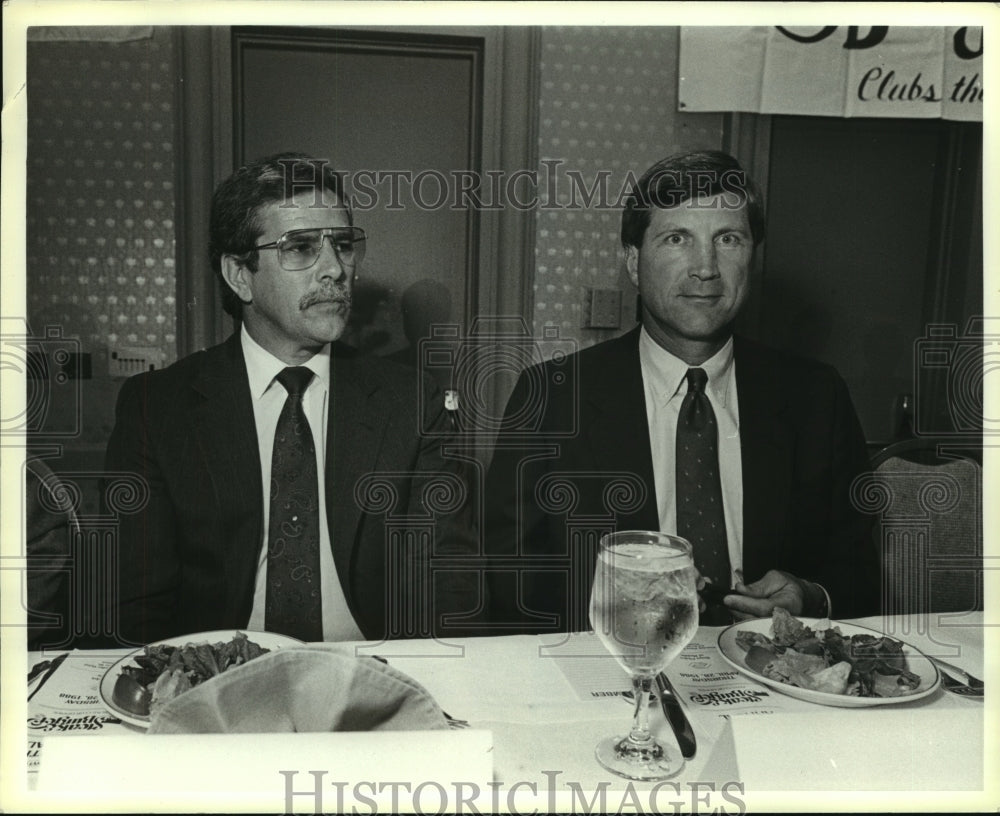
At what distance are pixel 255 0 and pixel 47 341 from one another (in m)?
0.45

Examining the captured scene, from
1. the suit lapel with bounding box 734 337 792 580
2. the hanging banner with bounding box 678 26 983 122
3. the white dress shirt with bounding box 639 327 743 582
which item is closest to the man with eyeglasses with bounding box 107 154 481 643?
the white dress shirt with bounding box 639 327 743 582

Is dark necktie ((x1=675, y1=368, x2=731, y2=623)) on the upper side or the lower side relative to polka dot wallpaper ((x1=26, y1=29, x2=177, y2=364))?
lower

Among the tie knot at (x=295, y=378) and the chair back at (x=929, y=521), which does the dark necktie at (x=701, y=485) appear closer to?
the chair back at (x=929, y=521)

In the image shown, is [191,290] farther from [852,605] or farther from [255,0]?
[852,605]

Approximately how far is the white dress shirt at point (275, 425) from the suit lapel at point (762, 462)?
514 mm

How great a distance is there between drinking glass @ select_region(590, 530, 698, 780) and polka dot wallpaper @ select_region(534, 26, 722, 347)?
0.37 metres

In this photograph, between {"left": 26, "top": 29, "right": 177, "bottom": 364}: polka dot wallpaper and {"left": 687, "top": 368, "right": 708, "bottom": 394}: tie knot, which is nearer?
{"left": 26, "top": 29, "right": 177, "bottom": 364}: polka dot wallpaper

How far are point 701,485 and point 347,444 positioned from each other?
447 millimetres

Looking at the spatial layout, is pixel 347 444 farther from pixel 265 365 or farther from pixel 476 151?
pixel 476 151

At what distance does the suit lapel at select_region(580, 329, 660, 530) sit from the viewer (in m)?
1.05

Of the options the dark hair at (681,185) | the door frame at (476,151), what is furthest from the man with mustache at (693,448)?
the door frame at (476,151)

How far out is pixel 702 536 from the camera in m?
1.07

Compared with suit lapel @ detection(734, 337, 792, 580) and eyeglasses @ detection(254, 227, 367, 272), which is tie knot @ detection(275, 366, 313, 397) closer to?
eyeglasses @ detection(254, 227, 367, 272)

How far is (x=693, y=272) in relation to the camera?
1.06m
